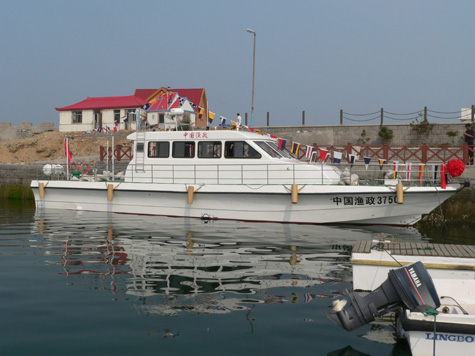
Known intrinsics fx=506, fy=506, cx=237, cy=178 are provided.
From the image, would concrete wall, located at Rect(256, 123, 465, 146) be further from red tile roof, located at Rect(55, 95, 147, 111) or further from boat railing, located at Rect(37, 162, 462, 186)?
red tile roof, located at Rect(55, 95, 147, 111)

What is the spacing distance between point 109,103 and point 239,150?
32001mm

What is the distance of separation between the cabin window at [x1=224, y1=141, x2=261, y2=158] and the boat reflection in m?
1.97

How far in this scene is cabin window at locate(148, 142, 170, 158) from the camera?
49.4 feet

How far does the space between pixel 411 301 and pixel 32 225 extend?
36.3ft

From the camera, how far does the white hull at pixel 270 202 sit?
1267cm

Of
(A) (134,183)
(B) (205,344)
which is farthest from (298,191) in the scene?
(B) (205,344)

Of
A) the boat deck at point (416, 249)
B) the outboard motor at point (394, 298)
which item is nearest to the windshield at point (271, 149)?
the boat deck at point (416, 249)

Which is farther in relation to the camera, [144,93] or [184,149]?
[144,93]

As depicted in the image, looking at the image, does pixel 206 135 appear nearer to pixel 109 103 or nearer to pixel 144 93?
pixel 109 103

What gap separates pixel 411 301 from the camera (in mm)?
4516

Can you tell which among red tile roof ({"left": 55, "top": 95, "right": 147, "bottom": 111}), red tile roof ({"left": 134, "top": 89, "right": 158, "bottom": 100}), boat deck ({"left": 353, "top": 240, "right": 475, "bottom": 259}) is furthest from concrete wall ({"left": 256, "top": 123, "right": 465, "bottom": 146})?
red tile roof ({"left": 134, "top": 89, "right": 158, "bottom": 100})

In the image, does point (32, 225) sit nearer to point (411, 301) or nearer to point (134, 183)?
point (134, 183)

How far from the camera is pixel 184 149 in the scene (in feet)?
48.7

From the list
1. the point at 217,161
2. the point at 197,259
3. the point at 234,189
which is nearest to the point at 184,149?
the point at 217,161
